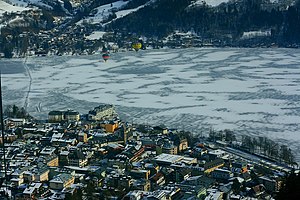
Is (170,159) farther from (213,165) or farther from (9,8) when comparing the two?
(9,8)

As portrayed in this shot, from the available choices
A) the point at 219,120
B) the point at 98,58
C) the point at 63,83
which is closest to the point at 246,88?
the point at 219,120

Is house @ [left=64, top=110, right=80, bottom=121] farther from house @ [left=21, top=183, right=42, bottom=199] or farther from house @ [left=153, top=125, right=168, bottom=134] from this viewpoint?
house @ [left=21, top=183, right=42, bottom=199]

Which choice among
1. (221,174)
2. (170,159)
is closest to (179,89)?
(170,159)

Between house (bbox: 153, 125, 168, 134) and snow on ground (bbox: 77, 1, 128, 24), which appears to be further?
snow on ground (bbox: 77, 1, 128, 24)

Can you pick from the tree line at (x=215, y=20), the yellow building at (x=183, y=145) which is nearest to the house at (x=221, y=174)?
the yellow building at (x=183, y=145)

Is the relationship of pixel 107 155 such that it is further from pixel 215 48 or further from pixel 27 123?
pixel 215 48

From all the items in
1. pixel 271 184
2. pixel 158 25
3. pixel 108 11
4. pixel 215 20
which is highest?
pixel 108 11

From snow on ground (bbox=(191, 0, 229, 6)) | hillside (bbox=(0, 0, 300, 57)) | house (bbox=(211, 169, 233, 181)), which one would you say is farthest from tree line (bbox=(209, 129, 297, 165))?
snow on ground (bbox=(191, 0, 229, 6))
